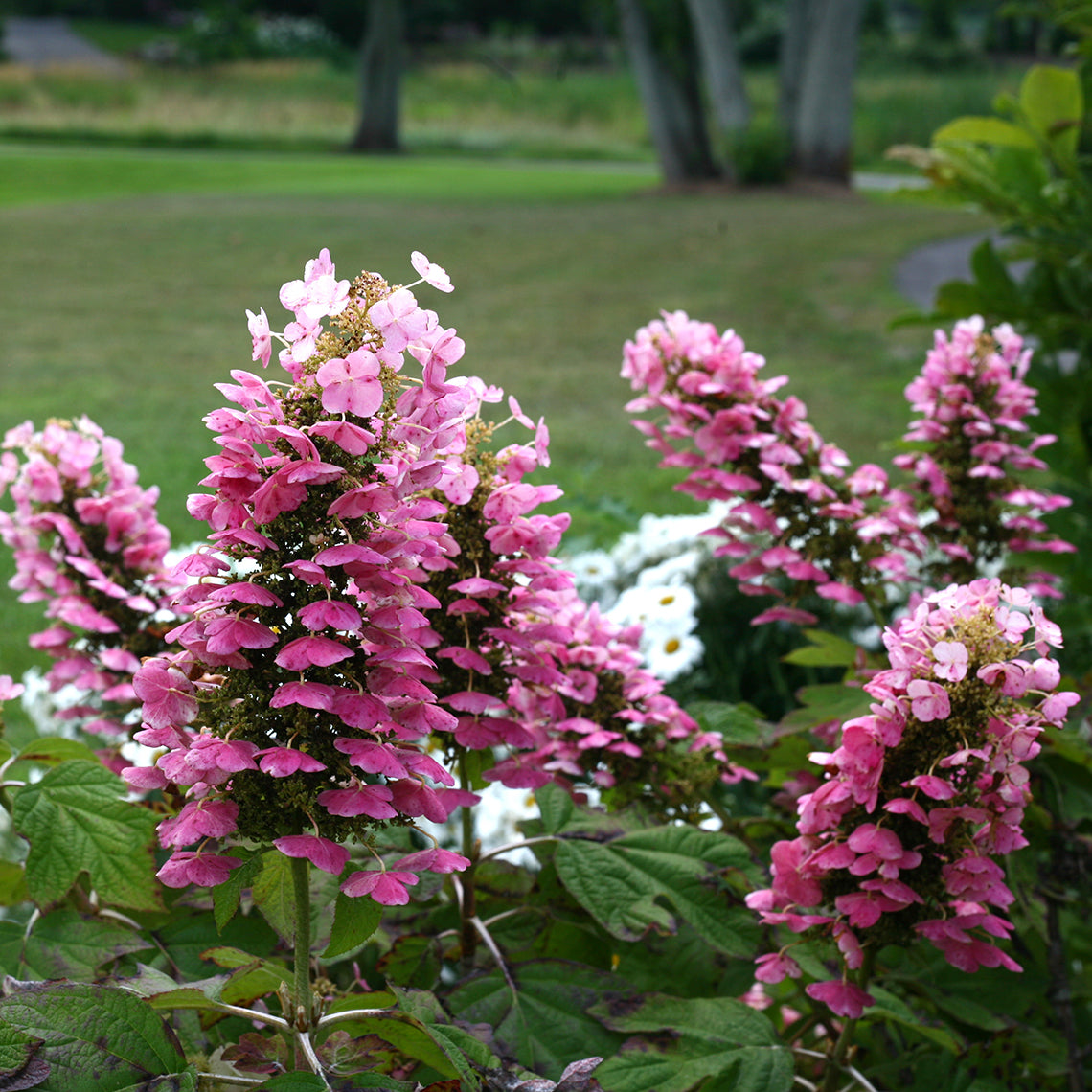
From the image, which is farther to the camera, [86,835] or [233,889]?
[86,835]

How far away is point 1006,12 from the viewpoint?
255 centimetres

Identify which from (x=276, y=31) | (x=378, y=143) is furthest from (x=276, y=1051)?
(x=276, y=31)

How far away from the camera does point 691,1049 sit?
1.05 m

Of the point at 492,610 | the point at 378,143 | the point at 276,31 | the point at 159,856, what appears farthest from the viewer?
the point at 276,31

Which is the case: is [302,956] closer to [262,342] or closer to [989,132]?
[262,342]

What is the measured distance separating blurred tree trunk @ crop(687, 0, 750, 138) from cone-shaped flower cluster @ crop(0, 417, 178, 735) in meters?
18.1

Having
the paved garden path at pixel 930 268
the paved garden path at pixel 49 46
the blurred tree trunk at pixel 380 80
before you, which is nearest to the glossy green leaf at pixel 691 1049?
the paved garden path at pixel 930 268

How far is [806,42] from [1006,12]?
1745 cm

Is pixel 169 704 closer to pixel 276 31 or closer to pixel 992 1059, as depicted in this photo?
pixel 992 1059

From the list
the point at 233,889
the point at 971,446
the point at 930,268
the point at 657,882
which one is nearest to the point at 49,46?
the point at 930,268

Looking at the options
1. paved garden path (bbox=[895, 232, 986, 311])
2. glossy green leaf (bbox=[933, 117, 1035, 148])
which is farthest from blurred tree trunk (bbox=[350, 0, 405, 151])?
glossy green leaf (bbox=[933, 117, 1035, 148])

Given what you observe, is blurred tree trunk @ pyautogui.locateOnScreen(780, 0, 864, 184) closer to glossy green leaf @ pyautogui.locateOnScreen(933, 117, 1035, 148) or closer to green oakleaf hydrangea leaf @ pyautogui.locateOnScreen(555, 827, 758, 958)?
glossy green leaf @ pyautogui.locateOnScreen(933, 117, 1035, 148)

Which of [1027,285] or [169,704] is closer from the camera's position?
[169,704]

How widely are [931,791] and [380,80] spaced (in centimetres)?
2864
